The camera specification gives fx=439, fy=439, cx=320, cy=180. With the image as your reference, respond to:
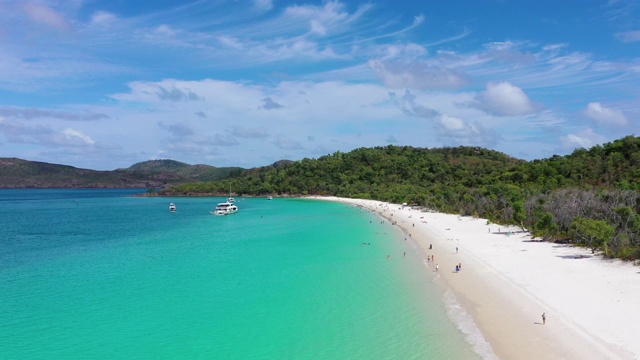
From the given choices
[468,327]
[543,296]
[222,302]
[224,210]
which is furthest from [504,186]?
[222,302]

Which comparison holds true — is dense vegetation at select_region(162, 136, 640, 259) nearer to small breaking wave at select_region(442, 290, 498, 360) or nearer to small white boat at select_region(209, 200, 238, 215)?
small breaking wave at select_region(442, 290, 498, 360)

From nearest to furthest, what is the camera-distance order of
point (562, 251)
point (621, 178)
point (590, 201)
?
point (562, 251) < point (590, 201) < point (621, 178)

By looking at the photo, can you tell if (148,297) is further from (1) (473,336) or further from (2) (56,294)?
(1) (473,336)

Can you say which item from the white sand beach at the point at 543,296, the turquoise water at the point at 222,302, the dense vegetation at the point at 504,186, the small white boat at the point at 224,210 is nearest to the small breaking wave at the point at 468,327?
the white sand beach at the point at 543,296

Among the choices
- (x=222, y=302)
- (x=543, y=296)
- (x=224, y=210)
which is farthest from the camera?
(x=224, y=210)

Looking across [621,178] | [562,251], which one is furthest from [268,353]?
[621,178]

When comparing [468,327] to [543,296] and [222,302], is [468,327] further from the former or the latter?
[222,302]
